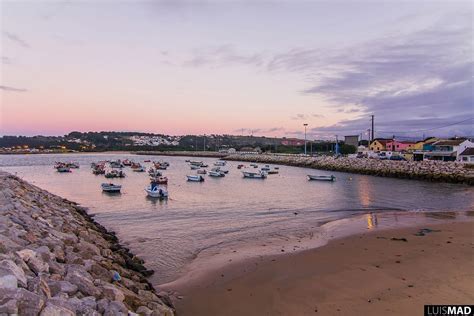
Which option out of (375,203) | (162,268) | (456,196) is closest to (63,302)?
(162,268)

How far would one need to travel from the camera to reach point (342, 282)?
8719 mm

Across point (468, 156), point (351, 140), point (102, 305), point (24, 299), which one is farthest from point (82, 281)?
point (351, 140)

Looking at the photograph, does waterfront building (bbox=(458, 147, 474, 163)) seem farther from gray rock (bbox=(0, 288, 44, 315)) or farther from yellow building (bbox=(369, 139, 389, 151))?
gray rock (bbox=(0, 288, 44, 315))

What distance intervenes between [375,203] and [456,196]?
7690mm

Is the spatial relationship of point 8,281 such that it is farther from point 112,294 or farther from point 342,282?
point 342,282

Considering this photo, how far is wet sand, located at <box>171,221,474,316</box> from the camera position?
7418mm

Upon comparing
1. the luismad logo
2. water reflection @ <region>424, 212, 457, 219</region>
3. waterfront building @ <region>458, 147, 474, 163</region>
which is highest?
waterfront building @ <region>458, 147, 474, 163</region>

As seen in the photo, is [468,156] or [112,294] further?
[468,156]

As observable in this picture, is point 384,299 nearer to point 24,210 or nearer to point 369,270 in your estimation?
point 369,270

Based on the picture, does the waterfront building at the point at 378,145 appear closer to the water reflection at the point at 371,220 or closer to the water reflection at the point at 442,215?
the water reflection at the point at 442,215

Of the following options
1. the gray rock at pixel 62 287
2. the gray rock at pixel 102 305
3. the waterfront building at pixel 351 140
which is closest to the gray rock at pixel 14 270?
the gray rock at pixel 62 287

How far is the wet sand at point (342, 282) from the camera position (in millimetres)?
Answer: 7418

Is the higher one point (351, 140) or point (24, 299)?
point (351, 140)

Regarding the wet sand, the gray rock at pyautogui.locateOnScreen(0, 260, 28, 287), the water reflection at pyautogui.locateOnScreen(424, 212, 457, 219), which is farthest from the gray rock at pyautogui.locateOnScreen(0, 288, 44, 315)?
the water reflection at pyautogui.locateOnScreen(424, 212, 457, 219)
